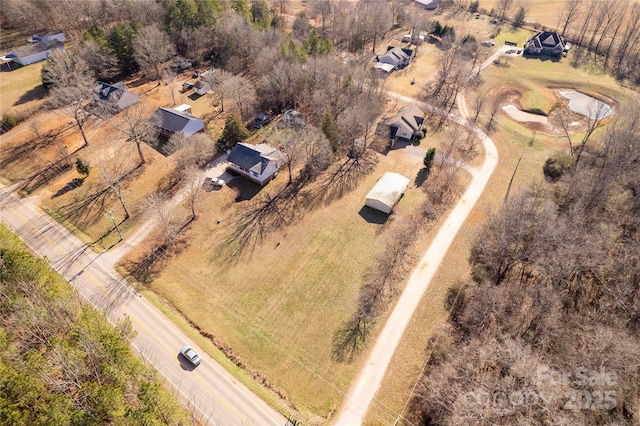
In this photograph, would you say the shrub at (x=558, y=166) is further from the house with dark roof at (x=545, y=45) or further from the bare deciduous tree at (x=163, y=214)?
the bare deciduous tree at (x=163, y=214)

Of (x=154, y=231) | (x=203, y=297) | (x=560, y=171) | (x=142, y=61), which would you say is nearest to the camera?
(x=203, y=297)

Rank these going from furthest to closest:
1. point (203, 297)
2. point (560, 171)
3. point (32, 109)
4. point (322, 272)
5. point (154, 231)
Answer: point (32, 109) < point (560, 171) < point (154, 231) < point (322, 272) < point (203, 297)

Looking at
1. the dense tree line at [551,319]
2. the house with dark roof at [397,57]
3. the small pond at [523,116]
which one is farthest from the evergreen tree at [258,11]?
the dense tree line at [551,319]

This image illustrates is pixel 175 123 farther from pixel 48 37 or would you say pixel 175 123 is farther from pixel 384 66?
pixel 48 37

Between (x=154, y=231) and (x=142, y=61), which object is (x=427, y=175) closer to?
(x=154, y=231)

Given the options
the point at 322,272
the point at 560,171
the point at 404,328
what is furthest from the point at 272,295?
the point at 560,171

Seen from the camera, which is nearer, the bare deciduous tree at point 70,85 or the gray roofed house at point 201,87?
the bare deciduous tree at point 70,85
